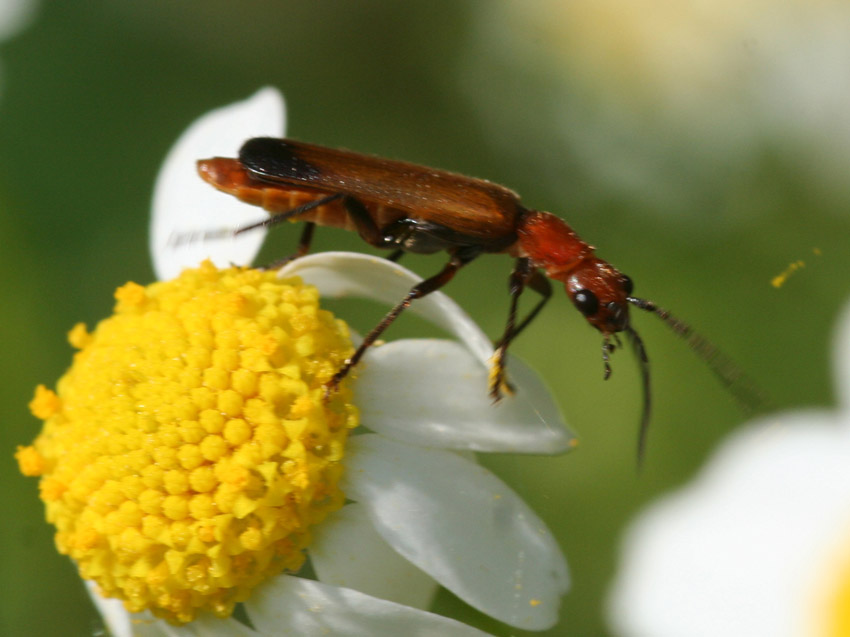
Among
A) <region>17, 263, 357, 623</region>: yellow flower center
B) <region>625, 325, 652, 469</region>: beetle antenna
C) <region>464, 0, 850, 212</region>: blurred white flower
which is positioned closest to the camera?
<region>17, 263, 357, 623</region>: yellow flower center

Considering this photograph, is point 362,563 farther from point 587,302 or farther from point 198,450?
point 587,302

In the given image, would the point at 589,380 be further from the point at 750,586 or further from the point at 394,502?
the point at 394,502

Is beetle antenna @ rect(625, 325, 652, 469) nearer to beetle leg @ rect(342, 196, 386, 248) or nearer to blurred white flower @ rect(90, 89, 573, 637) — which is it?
blurred white flower @ rect(90, 89, 573, 637)

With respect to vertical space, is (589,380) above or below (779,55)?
below

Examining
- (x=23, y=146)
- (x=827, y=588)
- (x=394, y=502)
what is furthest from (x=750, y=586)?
(x=23, y=146)

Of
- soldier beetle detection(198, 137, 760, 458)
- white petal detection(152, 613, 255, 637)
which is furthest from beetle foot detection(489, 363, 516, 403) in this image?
white petal detection(152, 613, 255, 637)

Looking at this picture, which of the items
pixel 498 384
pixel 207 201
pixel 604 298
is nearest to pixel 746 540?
pixel 604 298
